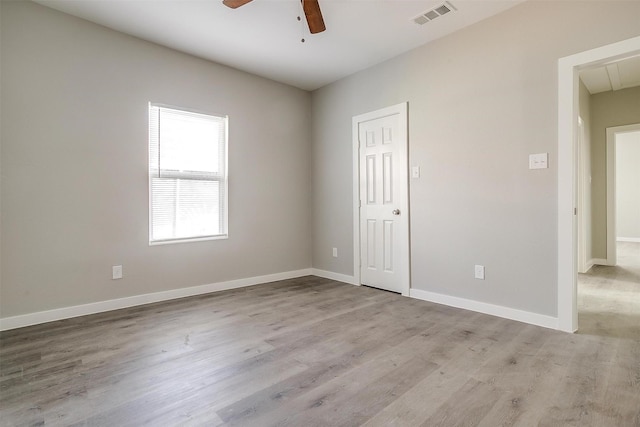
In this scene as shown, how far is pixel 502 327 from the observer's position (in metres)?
2.65

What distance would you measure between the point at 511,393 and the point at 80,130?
12.9 ft

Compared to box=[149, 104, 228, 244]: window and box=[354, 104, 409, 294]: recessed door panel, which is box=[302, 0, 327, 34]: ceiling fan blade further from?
box=[149, 104, 228, 244]: window

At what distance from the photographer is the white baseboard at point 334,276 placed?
4.31 meters

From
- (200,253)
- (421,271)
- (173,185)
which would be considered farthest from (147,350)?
(421,271)

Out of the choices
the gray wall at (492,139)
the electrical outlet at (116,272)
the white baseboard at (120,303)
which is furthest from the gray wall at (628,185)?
the electrical outlet at (116,272)

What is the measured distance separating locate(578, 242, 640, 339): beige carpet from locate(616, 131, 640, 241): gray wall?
420cm

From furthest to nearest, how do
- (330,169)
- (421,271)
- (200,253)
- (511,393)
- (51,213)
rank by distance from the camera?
(330,169), (200,253), (421,271), (51,213), (511,393)

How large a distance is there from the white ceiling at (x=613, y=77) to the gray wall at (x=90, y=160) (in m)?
4.50

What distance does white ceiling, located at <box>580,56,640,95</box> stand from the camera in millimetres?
3921

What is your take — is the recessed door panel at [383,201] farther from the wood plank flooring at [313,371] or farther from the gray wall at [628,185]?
the gray wall at [628,185]

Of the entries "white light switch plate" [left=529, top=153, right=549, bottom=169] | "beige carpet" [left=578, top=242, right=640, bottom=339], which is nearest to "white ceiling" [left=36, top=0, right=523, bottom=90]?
"white light switch plate" [left=529, top=153, right=549, bottom=169]

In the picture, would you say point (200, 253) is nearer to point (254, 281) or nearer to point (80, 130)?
point (254, 281)

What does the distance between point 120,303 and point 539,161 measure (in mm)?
4104

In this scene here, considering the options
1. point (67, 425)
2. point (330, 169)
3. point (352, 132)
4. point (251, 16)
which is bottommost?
point (67, 425)
